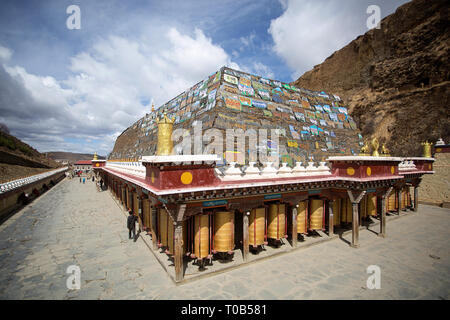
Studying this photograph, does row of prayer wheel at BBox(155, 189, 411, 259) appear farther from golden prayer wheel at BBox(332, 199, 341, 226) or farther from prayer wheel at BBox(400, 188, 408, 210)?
prayer wheel at BBox(400, 188, 408, 210)

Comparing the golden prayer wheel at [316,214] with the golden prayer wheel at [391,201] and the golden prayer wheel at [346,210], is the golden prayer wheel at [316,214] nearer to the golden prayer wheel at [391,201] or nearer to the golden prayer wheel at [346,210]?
the golden prayer wheel at [346,210]

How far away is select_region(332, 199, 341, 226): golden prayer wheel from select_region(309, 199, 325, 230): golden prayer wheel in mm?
1664

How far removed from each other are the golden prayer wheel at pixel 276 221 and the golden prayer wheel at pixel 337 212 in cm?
411

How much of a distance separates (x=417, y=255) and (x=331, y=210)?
349 centimetres

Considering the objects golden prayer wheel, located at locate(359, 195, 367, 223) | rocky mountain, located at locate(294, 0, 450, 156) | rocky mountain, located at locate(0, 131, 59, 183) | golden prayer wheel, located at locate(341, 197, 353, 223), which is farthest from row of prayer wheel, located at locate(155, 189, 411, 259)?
rocky mountain, located at locate(0, 131, 59, 183)

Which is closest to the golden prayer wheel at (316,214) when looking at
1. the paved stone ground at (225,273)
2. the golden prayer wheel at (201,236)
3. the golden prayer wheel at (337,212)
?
the paved stone ground at (225,273)

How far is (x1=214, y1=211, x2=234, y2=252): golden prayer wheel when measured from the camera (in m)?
7.42

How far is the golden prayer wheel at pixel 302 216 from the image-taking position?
959 centimetres

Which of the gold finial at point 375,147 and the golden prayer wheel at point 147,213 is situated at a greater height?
the gold finial at point 375,147

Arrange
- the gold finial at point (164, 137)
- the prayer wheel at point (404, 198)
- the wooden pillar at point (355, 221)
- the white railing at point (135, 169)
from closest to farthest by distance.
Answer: the gold finial at point (164, 137)
the white railing at point (135, 169)
the wooden pillar at point (355, 221)
the prayer wheel at point (404, 198)

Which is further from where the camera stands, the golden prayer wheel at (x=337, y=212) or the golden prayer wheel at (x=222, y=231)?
the golden prayer wheel at (x=337, y=212)

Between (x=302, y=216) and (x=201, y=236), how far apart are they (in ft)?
16.2
